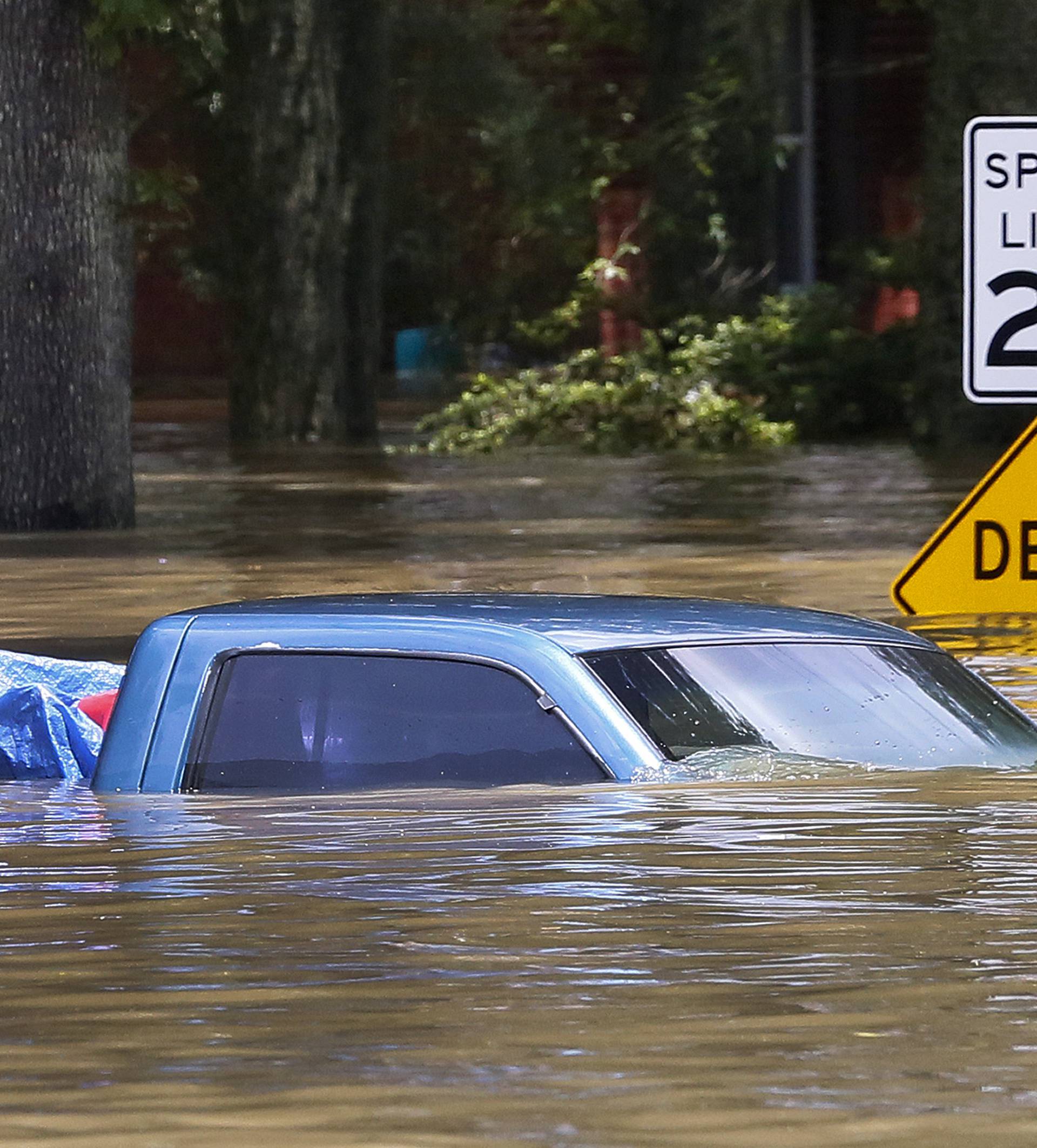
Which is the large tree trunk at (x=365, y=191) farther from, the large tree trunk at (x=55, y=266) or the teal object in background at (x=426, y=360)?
the large tree trunk at (x=55, y=266)

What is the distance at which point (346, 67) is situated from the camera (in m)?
26.9

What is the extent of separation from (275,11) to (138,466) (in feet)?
14.0

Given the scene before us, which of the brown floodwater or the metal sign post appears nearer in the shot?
the brown floodwater

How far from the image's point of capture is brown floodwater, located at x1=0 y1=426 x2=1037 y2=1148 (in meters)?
3.48

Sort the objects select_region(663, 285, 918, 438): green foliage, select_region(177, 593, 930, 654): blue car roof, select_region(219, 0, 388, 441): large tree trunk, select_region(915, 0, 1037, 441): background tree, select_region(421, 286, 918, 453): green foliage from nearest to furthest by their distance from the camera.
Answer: select_region(177, 593, 930, 654): blue car roof, select_region(915, 0, 1037, 441): background tree, select_region(421, 286, 918, 453): green foliage, select_region(219, 0, 388, 441): large tree trunk, select_region(663, 285, 918, 438): green foliage

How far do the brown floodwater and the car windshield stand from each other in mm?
81

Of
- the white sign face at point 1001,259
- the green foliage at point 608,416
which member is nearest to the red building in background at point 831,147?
the green foliage at point 608,416

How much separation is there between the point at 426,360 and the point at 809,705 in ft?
107

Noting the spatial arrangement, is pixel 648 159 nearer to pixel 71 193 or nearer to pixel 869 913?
pixel 71 193

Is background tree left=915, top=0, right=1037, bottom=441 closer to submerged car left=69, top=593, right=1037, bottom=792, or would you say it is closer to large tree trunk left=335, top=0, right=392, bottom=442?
large tree trunk left=335, top=0, right=392, bottom=442

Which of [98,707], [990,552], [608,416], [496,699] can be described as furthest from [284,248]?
[496,699]

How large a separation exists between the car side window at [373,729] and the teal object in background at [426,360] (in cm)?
2992

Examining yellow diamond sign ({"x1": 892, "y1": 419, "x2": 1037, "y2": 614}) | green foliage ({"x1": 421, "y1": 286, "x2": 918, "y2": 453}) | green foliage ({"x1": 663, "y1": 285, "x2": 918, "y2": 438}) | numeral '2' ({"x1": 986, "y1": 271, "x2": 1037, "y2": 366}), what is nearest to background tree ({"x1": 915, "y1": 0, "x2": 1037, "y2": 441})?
green foliage ({"x1": 421, "y1": 286, "x2": 918, "y2": 453})

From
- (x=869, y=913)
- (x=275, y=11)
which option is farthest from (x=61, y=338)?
(x=869, y=913)
